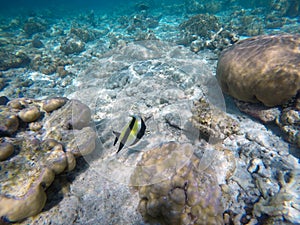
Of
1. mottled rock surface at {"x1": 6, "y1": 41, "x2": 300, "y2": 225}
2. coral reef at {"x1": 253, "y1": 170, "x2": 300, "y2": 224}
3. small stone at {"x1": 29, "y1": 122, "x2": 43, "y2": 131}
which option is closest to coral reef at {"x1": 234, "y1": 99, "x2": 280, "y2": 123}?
mottled rock surface at {"x1": 6, "y1": 41, "x2": 300, "y2": 225}

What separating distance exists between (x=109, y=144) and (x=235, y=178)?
8.34ft

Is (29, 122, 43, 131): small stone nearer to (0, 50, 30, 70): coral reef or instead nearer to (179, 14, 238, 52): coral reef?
(0, 50, 30, 70): coral reef

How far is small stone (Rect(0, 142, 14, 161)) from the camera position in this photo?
2.75 m

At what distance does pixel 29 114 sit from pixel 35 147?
3.80 ft

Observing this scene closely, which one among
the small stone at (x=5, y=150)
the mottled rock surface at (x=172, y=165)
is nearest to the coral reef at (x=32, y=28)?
the mottled rock surface at (x=172, y=165)

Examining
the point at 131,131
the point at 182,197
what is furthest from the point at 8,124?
the point at 182,197

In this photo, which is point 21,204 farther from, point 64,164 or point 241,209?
point 241,209

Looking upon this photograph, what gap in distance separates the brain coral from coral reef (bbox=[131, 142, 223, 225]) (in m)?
2.08

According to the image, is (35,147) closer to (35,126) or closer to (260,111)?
(35,126)

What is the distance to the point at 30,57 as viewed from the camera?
9.26 metres

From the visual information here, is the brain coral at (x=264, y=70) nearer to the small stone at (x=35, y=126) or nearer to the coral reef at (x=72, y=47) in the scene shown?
the small stone at (x=35, y=126)

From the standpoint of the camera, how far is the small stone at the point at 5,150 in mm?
2750

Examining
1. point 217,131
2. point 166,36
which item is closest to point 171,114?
point 217,131

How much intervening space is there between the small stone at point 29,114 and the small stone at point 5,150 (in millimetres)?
994
